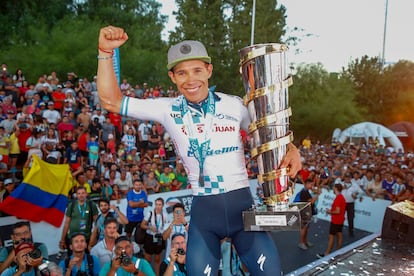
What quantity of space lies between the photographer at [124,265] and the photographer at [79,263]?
45 cm

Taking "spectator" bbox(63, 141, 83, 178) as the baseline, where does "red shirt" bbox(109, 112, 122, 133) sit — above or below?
above

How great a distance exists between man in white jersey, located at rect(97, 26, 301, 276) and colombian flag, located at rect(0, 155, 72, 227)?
706 cm

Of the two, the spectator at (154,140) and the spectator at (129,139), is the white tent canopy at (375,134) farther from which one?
the spectator at (129,139)

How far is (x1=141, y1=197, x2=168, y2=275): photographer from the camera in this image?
8.17 meters

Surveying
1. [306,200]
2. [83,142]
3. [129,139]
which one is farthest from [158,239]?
[129,139]

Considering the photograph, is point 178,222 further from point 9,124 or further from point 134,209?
point 9,124

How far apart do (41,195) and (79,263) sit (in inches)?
148

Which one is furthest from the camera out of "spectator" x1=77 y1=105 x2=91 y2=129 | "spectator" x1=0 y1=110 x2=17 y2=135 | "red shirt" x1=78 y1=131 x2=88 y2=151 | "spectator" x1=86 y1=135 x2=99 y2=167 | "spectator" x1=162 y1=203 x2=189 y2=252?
"spectator" x1=77 y1=105 x2=91 y2=129

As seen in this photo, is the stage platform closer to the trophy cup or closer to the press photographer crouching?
the trophy cup

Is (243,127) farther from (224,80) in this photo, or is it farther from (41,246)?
(224,80)

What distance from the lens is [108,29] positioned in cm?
249

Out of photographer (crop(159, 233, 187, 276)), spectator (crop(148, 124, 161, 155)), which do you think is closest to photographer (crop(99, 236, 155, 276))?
photographer (crop(159, 233, 187, 276))

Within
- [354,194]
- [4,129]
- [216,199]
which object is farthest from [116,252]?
[354,194]

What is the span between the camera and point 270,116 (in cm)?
251
